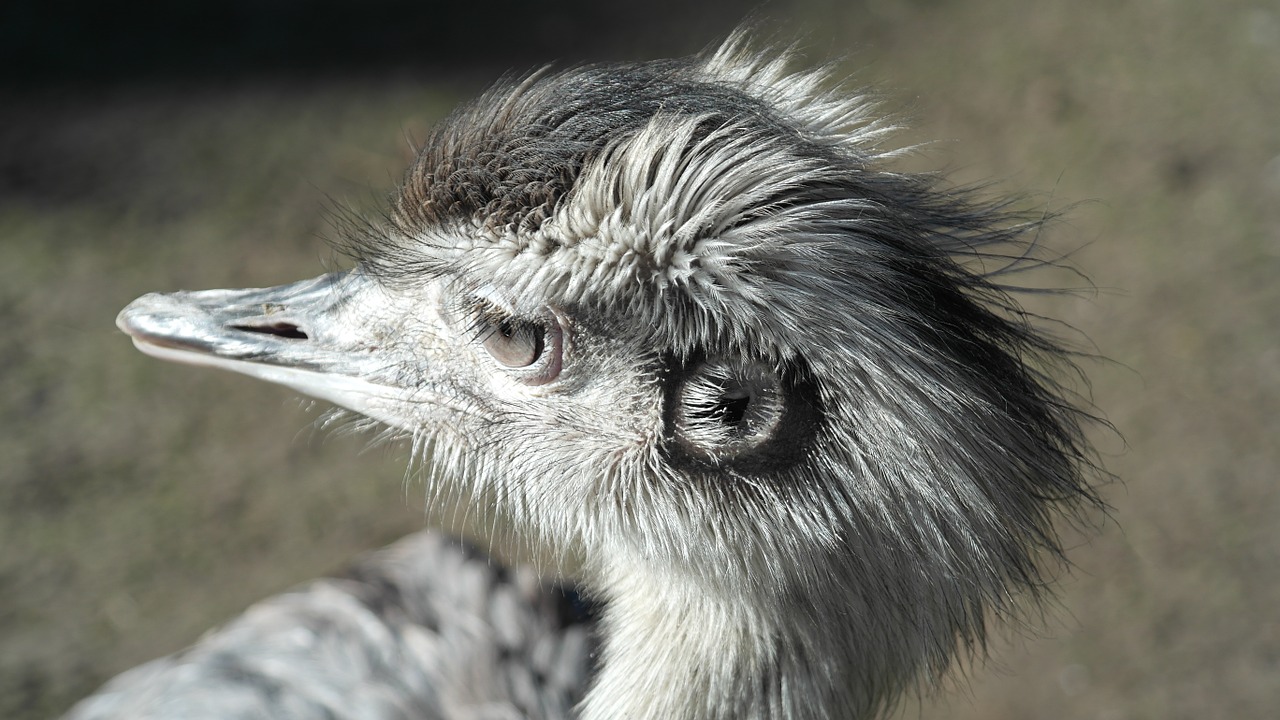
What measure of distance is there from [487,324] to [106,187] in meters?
2.67

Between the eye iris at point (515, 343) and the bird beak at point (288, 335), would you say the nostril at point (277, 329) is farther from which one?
the eye iris at point (515, 343)

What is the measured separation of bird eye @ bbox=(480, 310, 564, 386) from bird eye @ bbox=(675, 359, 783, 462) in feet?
0.45

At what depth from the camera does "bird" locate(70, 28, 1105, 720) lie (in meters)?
0.97

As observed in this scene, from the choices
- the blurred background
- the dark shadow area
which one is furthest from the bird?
the dark shadow area

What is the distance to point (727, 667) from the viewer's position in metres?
1.07

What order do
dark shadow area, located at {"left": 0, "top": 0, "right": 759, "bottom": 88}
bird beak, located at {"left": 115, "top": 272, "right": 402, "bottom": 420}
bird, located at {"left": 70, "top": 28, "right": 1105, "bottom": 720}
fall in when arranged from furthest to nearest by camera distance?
dark shadow area, located at {"left": 0, "top": 0, "right": 759, "bottom": 88} → bird beak, located at {"left": 115, "top": 272, "right": 402, "bottom": 420} → bird, located at {"left": 70, "top": 28, "right": 1105, "bottom": 720}

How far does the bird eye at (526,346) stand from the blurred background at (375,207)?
597 millimetres

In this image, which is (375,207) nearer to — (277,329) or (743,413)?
(277,329)

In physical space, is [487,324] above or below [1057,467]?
below

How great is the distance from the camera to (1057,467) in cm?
105

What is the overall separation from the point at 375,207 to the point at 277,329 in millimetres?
634

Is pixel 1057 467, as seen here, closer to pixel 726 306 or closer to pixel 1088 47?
pixel 726 306

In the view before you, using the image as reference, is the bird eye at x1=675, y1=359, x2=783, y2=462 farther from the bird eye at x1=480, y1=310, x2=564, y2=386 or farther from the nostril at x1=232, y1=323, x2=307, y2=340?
the nostril at x1=232, y1=323, x2=307, y2=340

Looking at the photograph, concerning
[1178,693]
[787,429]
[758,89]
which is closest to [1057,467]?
[787,429]
